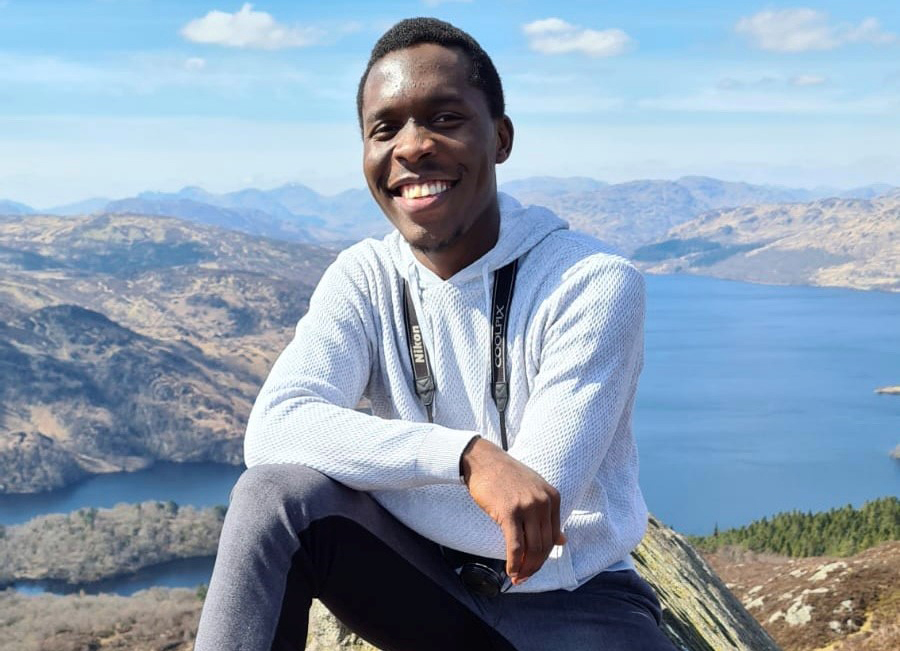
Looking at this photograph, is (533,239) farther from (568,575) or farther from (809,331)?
(809,331)

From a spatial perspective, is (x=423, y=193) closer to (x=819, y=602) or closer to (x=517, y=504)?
(x=517, y=504)

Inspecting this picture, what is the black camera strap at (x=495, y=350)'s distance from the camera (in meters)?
2.17

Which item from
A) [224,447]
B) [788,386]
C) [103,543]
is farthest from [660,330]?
[103,543]

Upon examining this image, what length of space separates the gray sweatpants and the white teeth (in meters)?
0.72

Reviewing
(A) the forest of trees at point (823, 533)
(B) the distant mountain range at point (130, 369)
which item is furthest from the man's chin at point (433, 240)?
(B) the distant mountain range at point (130, 369)

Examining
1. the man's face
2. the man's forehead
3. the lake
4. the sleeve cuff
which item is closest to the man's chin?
the man's face

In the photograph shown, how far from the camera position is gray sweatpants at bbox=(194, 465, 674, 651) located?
5.94 feet

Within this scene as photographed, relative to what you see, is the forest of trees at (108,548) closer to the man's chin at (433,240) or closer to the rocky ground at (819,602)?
the rocky ground at (819,602)

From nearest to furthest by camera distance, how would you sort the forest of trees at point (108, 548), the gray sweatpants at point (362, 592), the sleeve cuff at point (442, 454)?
the gray sweatpants at point (362, 592)
the sleeve cuff at point (442, 454)
the forest of trees at point (108, 548)

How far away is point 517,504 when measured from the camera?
1.85 m

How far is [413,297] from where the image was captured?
2.30m

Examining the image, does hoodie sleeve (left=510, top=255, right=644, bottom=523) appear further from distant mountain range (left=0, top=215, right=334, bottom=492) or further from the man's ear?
distant mountain range (left=0, top=215, right=334, bottom=492)

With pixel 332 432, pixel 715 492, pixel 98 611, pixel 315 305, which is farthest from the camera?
pixel 715 492

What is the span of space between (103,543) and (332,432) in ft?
208
